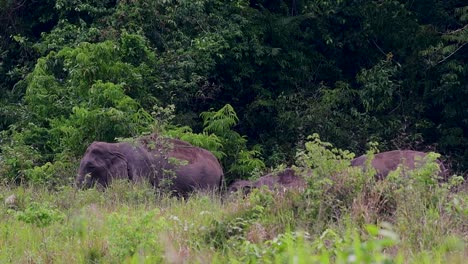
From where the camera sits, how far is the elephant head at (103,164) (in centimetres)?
1348

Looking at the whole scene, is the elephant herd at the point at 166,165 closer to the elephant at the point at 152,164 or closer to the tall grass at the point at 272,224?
the elephant at the point at 152,164

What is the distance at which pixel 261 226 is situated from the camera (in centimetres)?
765

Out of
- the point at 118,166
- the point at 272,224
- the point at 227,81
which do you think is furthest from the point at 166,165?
the point at 227,81

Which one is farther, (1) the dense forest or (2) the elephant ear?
(1) the dense forest

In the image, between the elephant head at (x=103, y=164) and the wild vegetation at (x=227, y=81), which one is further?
the wild vegetation at (x=227, y=81)

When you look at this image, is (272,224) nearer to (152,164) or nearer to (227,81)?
(152,164)

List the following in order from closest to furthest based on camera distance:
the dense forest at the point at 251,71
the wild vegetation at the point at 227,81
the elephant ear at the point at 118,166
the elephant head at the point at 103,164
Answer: the elephant head at the point at 103,164, the elephant ear at the point at 118,166, the wild vegetation at the point at 227,81, the dense forest at the point at 251,71

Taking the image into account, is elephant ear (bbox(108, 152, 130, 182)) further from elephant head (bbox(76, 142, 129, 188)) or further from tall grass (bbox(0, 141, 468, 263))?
tall grass (bbox(0, 141, 468, 263))

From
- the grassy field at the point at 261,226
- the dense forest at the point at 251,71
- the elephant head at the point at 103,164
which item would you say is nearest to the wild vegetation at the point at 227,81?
the dense forest at the point at 251,71

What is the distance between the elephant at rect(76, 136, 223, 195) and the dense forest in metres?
1.40

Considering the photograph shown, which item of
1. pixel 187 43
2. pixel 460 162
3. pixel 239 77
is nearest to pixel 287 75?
pixel 239 77

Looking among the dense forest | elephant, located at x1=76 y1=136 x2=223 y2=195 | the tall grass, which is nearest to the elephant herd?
elephant, located at x1=76 y1=136 x2=223 y2=195

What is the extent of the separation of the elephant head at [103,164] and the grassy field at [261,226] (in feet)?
14.0

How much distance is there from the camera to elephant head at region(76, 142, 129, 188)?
13477 mm
